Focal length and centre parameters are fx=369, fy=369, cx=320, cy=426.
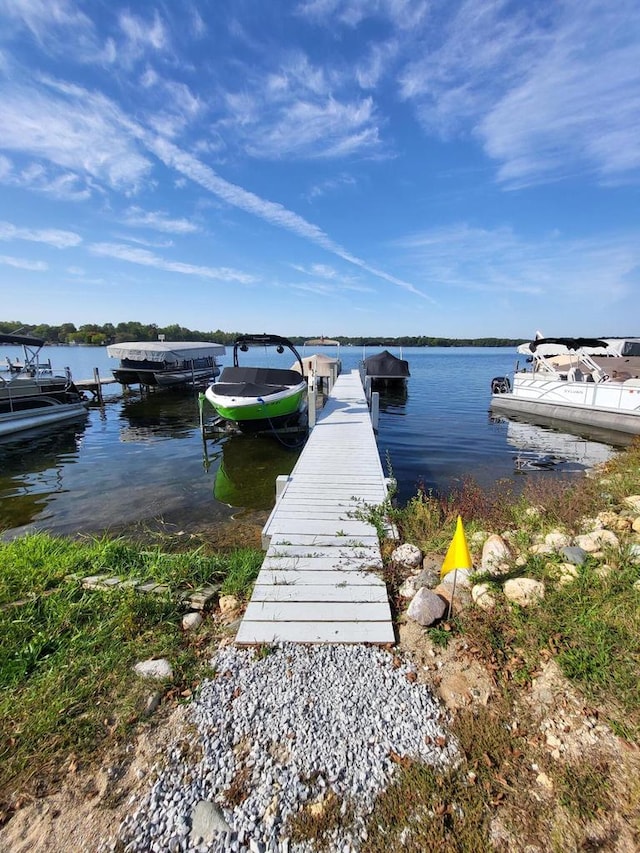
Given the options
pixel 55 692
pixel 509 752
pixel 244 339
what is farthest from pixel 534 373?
pixel 55 692

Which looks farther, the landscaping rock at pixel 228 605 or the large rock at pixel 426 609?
the landscaping rock at pixel 228 605

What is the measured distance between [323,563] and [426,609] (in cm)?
156

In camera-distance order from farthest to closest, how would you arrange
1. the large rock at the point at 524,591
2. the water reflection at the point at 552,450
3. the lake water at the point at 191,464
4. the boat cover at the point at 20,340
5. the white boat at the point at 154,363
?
the white boat at the point at 154,363, the boat cover at the point at 20,340, the water reflection at the point at 552,450, the lake water at the point at 191,464, the large rock at the point at 524,591

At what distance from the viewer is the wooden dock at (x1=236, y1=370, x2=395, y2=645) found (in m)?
3.78

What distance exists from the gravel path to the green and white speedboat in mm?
10060

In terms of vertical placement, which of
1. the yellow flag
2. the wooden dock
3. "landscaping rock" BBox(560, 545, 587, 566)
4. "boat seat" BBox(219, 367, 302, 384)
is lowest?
the wooden dock

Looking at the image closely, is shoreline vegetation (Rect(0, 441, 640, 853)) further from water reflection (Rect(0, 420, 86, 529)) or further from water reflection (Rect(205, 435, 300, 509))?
water reflection (Rect(0, 420, 86, 529))

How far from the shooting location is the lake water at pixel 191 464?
29.0ft

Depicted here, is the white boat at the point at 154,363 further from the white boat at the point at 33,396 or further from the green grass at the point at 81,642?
the green grass at the point at 81,642

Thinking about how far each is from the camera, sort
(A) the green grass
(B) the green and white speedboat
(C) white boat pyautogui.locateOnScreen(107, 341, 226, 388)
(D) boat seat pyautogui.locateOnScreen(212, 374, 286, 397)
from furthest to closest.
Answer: (C) white boat pyautogui.locateOnScreen(107, 341, 226, 388) < (D) boat seat pyautogui.locateOnScreen(212, 374, 286, 397) < (B) the green and white speedboat < (A) the green grass

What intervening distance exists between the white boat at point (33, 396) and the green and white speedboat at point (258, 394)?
10.1 meters

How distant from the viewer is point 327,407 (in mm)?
15867

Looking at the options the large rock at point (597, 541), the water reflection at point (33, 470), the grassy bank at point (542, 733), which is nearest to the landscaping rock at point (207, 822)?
the grassy bank at point (542, 733)

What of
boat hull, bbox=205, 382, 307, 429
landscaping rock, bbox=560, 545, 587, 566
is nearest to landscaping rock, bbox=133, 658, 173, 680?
landscaping rock, bbox=560, 545, 587, 566
